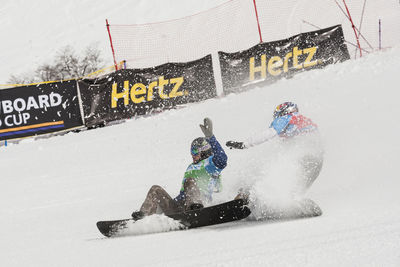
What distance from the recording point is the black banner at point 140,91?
1232 centimetres

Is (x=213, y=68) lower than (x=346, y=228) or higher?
higher

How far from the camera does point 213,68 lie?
1279 cm

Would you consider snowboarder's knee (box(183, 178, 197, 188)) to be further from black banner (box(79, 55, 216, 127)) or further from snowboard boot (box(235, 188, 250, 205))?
black banner (box(79, 55, 216, 127))

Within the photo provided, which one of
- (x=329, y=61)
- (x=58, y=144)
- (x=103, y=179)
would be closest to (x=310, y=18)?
(x=329, y=61)

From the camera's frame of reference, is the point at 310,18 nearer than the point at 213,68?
No

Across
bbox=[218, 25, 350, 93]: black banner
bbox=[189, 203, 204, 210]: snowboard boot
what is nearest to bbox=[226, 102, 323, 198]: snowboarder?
bbox=[189, 203, 204, 210]: snowboard boot

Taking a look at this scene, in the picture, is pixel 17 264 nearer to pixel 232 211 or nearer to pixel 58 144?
pixel 232 211

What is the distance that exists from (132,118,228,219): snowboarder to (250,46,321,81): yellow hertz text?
745 cm

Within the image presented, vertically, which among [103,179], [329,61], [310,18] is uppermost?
[310,18]

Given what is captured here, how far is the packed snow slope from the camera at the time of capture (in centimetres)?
344

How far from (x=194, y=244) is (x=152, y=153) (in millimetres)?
5614

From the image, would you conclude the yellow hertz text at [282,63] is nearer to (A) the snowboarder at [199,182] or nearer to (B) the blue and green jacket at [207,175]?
(A) the snowboarder at [199,182]

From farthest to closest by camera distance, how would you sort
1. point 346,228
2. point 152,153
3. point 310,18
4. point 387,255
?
1. point 310,18
2. point 152,153
3. point 346,228
4. point 387,255

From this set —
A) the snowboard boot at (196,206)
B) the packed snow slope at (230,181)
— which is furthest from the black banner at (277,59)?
the snowboard boot at (196,206)
